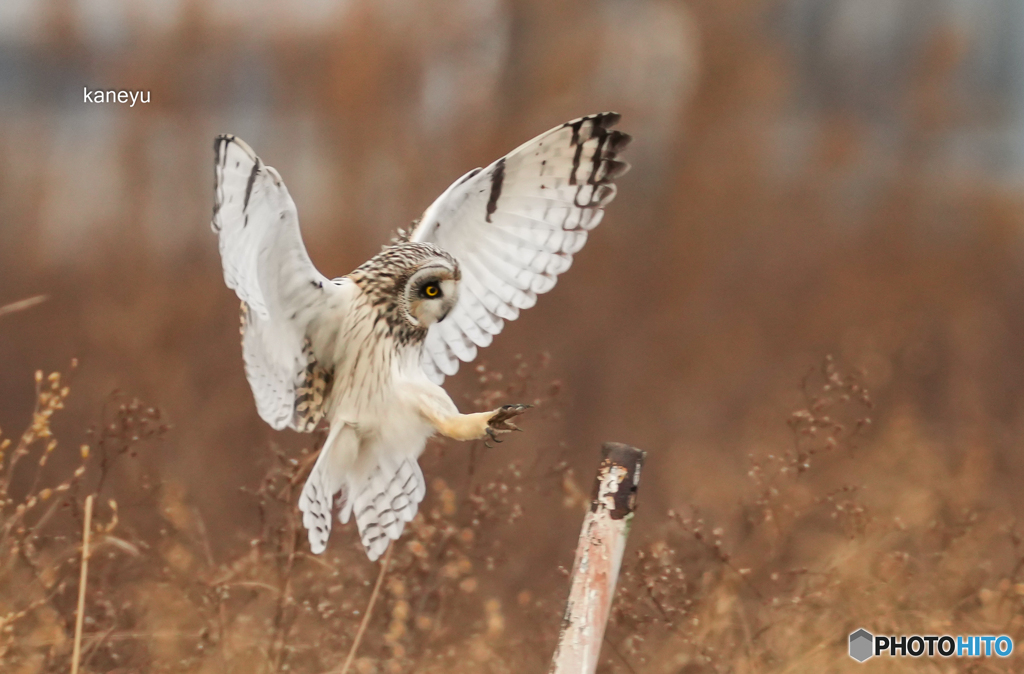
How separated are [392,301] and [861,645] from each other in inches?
67.4

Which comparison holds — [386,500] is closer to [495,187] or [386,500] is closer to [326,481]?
[326,481]

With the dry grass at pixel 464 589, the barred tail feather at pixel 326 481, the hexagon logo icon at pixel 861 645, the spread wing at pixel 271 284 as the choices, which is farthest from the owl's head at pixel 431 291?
the hexagon logo icon at pixel 861 645

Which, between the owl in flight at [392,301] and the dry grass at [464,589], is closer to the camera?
the owl in flight at [392,301]

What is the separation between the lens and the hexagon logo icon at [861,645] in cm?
240

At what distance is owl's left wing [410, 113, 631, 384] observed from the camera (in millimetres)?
1523

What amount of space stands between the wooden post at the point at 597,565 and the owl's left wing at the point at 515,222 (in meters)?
0.34

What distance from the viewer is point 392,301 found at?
140cm

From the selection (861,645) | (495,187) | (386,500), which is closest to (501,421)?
(386,500)

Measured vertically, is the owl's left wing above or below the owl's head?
above

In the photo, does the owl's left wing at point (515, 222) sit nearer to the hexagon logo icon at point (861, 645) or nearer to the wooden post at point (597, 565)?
the wooden post at point (597, 565)

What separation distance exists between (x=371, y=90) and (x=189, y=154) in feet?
2.56

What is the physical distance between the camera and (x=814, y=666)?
A: 2.49 metres

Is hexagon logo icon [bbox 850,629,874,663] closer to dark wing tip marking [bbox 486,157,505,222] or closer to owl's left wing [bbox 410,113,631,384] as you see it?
owl's left wing [bbox 410,113,631,384]

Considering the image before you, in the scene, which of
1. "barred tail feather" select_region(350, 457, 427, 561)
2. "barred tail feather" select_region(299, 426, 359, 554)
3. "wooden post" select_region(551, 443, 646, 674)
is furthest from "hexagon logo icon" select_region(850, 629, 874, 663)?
"barred tail feather" select_region(299, 426, 359, 554)
